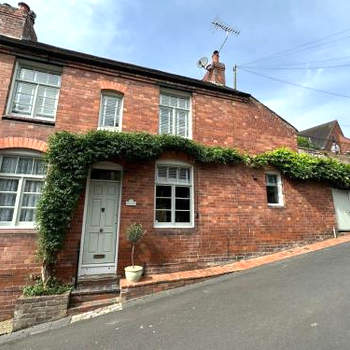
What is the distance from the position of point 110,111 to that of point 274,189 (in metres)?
6.67

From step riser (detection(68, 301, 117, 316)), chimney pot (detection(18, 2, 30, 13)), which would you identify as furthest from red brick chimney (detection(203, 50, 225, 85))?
step riser (detection(68, 301, 117, 316))

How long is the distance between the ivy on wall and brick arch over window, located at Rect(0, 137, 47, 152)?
0.59 meters

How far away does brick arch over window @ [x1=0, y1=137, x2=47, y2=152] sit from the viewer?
20.5 feet

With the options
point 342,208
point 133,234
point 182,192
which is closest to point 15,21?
point 182,192

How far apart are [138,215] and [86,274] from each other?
6.82 ft

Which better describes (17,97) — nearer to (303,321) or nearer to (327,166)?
(303,321)

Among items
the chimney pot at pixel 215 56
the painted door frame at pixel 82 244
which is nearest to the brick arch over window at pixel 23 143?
the painted door frame at pixel 82 244

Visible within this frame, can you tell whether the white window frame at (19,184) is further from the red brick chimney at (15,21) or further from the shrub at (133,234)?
the red brick chimney at (15,21)

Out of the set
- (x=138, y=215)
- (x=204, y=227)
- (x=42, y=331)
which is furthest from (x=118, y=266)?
(x=204, y=227)

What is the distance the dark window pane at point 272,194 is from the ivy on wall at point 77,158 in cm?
119

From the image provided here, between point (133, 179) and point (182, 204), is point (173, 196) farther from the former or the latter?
point (133, 179)

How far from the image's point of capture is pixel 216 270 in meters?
7.02

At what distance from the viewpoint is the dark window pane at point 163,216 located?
7.41 m

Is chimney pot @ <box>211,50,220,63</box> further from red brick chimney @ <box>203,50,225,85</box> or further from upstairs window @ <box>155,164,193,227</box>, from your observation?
upstairs window @ <box>155,164,193,227</box>
